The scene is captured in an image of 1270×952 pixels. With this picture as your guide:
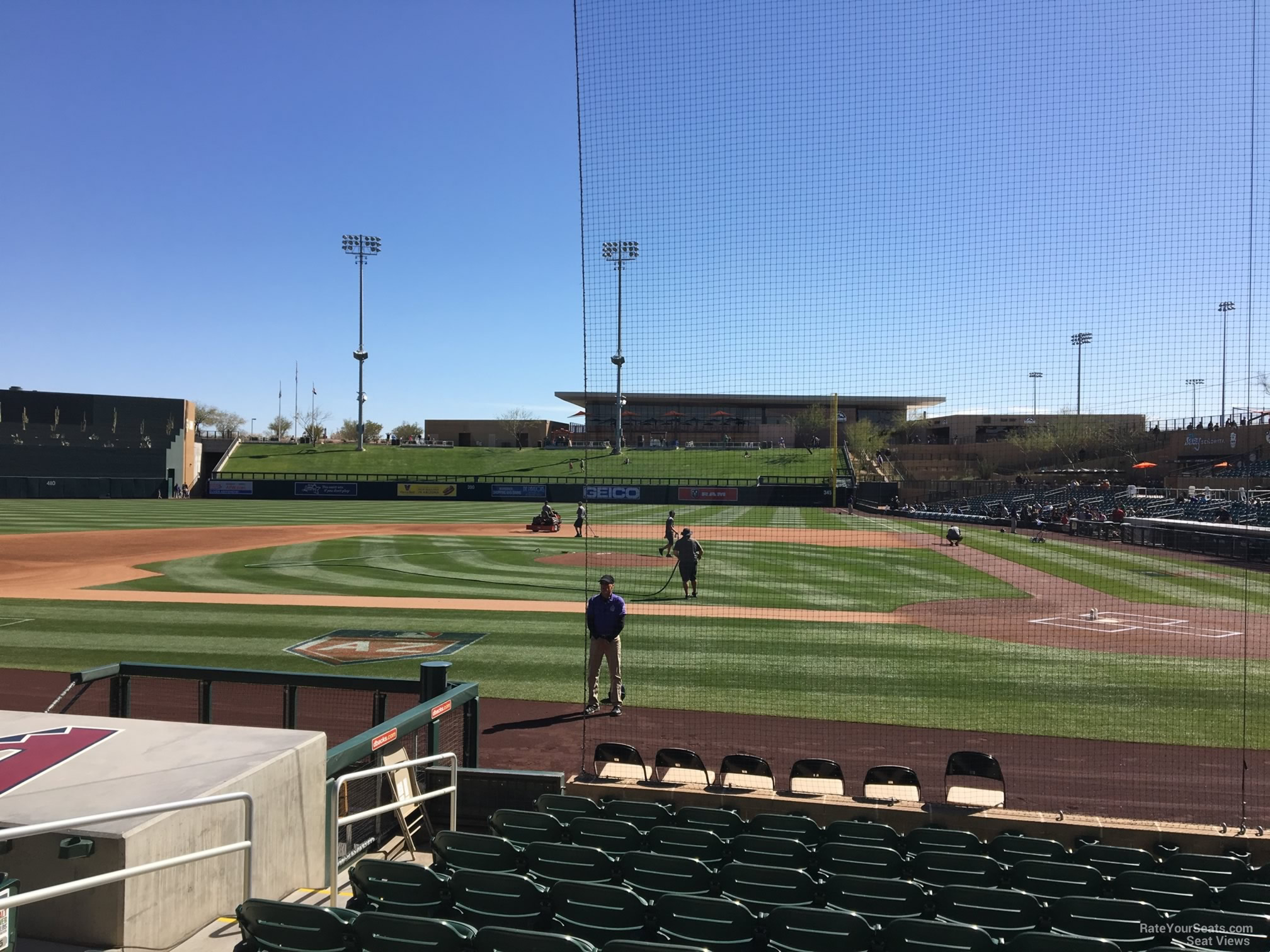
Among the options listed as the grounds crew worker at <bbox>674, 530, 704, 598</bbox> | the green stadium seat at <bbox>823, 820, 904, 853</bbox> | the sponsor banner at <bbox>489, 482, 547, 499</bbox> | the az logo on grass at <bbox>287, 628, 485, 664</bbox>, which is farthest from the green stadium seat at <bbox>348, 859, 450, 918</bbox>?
the sponsor banner at <bbox>489, 482, 547, 499</bbox>

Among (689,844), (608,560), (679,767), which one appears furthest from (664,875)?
(608,560)

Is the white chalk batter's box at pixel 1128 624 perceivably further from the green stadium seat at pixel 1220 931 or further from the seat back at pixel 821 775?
the green stadium seat at pixel 1220 931

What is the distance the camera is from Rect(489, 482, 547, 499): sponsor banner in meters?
58.4

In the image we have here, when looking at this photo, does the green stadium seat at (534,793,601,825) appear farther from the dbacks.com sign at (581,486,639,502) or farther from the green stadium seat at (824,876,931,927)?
the dbacks.com sign at (581,486,639,502)

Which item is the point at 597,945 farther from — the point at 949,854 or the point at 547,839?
the point at 949,854

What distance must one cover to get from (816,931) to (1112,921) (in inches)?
67.0

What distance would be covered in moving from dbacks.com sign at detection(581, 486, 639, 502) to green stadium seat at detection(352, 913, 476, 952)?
48324 mm

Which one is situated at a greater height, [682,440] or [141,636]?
[682,440]

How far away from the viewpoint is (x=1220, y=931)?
4.39m

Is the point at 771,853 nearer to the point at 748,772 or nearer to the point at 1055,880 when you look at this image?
the point at 1055,880

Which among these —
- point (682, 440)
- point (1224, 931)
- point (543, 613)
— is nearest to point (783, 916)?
point (1224, 931)

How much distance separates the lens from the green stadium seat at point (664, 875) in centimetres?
488

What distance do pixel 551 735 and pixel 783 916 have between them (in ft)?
23.3

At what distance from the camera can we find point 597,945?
166 inches
